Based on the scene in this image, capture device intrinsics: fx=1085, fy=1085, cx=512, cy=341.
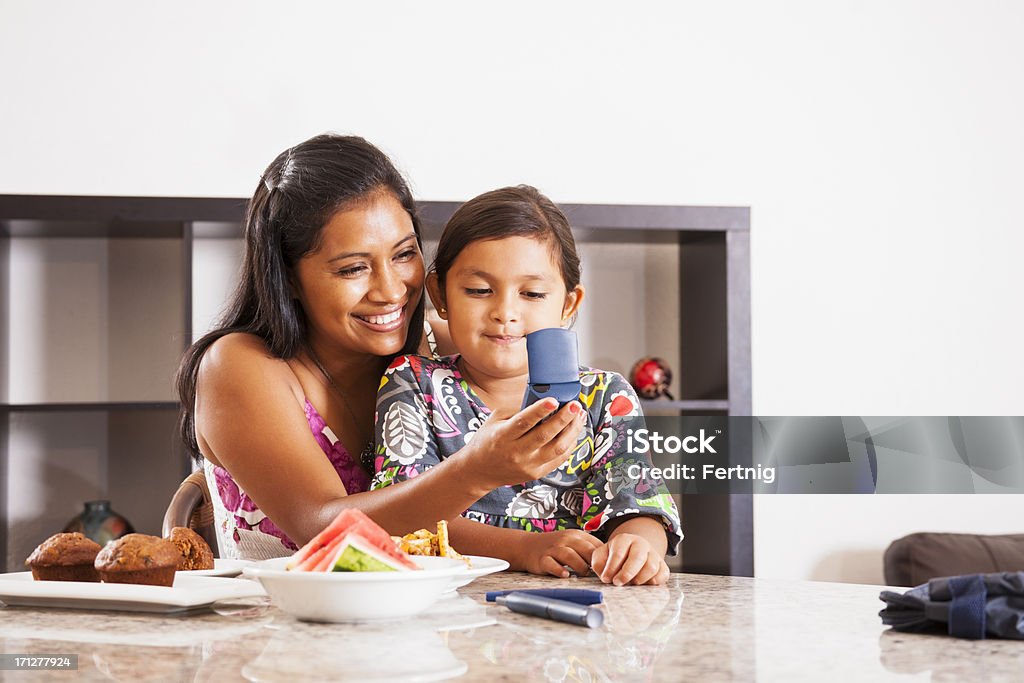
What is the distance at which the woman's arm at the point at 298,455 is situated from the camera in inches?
43.9

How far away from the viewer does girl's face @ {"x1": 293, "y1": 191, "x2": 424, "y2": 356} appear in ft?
5.24

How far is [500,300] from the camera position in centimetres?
164

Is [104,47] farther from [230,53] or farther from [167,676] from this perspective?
[167,676]

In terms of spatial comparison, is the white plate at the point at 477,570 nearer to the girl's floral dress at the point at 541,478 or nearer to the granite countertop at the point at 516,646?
the granite countertop at the point at 516,646

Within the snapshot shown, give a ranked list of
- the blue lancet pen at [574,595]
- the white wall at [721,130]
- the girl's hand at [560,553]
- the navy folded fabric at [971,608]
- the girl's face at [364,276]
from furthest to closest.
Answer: the white wall at [721,130]
the girl's face at [364,276]
the girl's hand at [560,553]
the blue lancet pen at [574,595]
the navy folded fabric at [971,608]

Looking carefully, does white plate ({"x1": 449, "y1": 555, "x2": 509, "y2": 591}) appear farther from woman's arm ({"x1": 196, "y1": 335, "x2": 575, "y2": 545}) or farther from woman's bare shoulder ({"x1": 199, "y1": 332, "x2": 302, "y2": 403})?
woman's bare shoulder ({"x1": 199, "y1": 332, "x2": 302, "y2": 403})

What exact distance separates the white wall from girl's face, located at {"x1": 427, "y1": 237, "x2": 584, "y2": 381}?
1649mm

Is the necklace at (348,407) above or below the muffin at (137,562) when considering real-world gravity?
above

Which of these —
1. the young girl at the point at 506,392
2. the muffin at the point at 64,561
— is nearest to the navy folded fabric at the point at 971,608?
the young girl at the point at 506,392

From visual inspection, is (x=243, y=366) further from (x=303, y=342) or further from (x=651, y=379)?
(x=651, y=379)

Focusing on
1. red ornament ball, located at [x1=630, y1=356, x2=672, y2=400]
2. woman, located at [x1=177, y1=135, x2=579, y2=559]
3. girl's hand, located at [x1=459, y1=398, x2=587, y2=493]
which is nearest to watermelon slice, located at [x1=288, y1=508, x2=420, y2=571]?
girl's hand, located at [x1=459, y1=398, x2=587, y2=493]

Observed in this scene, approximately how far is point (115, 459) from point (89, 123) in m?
1.01

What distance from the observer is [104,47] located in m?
3.23

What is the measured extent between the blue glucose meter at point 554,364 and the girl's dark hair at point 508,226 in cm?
67
